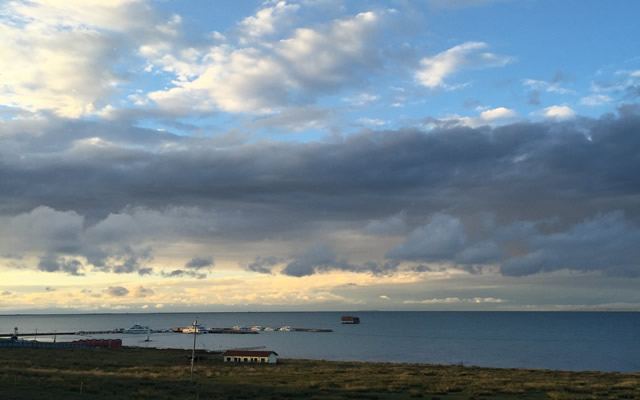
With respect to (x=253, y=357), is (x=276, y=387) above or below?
above

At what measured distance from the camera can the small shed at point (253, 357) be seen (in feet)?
341

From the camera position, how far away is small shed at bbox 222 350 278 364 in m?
104

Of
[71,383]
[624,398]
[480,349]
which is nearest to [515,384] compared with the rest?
[624,398]

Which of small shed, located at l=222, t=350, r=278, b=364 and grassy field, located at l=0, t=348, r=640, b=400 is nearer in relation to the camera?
grassy field, located at l=0, t=348, r=640, b=400

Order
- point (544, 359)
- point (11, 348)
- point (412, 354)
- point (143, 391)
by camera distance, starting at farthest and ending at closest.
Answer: point (412, 354) < point (544, 359) < point (11, 348) < point (143, 391)

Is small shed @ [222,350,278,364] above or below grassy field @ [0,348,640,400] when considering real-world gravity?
below

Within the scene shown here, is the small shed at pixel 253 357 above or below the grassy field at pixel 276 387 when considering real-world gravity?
below

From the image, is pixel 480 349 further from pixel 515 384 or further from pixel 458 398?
pixel 458 398

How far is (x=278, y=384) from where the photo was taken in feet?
205

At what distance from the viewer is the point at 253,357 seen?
106 m

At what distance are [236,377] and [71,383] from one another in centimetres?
2034

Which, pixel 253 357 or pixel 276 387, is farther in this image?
pixel 253 357

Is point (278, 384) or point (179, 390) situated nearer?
point (179, 390)

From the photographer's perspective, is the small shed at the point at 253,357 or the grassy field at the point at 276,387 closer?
the grassy field at the point at 276,387
